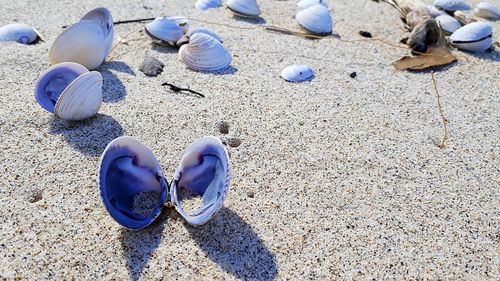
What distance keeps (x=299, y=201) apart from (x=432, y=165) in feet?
3.20

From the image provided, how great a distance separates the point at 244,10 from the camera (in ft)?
17.0

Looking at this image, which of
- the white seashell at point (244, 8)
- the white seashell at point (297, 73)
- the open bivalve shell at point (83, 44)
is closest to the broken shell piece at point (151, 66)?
the open bivalve shell at point (83, 44)

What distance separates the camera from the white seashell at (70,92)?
3123mm

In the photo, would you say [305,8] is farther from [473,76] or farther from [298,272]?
[298,272]

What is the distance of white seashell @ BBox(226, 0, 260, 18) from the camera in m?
5.18

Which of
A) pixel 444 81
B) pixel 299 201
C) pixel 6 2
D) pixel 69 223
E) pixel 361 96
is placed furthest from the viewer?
pixel 6 2

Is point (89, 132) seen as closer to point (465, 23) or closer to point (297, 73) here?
point (297, 73)

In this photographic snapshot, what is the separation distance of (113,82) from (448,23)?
342cm

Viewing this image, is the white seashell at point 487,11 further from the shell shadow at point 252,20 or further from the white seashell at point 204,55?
the white seashell at point 204,55

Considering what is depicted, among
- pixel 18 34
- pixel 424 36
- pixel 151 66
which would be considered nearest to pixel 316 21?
pixel 424 36

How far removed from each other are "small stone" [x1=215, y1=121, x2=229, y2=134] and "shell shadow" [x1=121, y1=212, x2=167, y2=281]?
0.93 m

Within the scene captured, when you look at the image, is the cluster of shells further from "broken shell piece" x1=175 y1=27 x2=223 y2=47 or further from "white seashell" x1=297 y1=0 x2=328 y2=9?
"broken shell piece" x1=175 y1=27 x2=223 y2=47

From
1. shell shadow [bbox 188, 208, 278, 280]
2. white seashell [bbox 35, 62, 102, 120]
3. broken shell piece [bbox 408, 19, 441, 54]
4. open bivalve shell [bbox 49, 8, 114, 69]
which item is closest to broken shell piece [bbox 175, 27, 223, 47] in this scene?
open bivalve shell [bbox 49, 8, 114, 69]

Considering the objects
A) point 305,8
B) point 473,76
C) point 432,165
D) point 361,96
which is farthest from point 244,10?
point 432,165
